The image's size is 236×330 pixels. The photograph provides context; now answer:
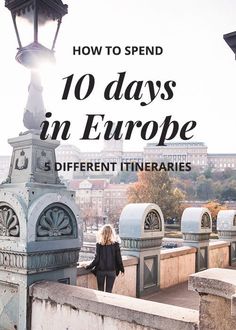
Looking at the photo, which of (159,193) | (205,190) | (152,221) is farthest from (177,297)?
(205,190)

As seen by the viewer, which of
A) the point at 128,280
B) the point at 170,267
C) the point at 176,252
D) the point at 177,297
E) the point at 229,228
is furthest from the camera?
the point at 229,228

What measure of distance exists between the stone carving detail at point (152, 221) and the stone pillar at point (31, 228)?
254 centimetres

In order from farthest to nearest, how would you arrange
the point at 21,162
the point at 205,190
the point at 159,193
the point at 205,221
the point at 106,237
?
1. the point at 205,190
2. the point at 159,193
3. the point at 205,221
4. the point at 106,237
5. the point at 21,162

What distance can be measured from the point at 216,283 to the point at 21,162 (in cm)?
243

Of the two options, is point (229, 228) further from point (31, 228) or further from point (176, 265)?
point (31, 228)

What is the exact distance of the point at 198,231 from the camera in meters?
8.75

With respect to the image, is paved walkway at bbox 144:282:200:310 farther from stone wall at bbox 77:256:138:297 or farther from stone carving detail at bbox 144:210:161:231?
stone carving detail at bbox 144:210:161:231

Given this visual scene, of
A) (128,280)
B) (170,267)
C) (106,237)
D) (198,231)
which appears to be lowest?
(170,267)

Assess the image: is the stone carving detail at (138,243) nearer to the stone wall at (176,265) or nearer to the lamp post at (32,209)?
the stone wall at (176,265)

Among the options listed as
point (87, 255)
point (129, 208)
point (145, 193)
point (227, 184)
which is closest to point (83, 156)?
point (227, 184)

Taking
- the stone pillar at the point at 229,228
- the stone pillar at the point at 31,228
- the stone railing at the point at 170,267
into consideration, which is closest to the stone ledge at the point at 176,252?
the stone railing at the point at 170,267

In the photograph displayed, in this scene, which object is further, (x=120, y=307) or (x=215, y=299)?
(x=120, y=307)

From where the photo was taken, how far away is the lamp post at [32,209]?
12.5ft

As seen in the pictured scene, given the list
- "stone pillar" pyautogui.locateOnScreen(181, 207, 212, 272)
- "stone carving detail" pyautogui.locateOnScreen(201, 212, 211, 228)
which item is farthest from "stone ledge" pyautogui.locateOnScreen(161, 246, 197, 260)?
"stone carving detail" pyautogui.locateOnScreen(201, 212, 211, 228)
